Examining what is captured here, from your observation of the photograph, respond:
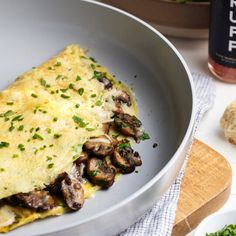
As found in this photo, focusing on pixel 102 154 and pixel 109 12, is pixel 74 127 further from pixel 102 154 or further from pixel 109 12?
pixel 109 12

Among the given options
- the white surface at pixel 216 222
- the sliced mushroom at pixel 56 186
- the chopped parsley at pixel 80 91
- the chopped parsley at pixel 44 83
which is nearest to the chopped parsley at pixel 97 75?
the chopped parsley at pixel 80 91

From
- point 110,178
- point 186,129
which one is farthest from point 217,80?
point 110,178

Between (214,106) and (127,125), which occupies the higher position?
(127,125)

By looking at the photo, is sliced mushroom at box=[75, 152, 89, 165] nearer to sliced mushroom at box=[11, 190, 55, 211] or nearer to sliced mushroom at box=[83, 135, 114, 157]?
sliced mushroom at box=[83, 135, 114, 157]

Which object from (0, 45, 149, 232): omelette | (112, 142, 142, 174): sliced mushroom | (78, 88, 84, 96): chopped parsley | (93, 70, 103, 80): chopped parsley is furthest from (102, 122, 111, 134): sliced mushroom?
(93, 70, 103, 80): chopped parsley

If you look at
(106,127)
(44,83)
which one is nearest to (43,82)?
(44,83)

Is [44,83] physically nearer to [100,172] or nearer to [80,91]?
[80,91]
